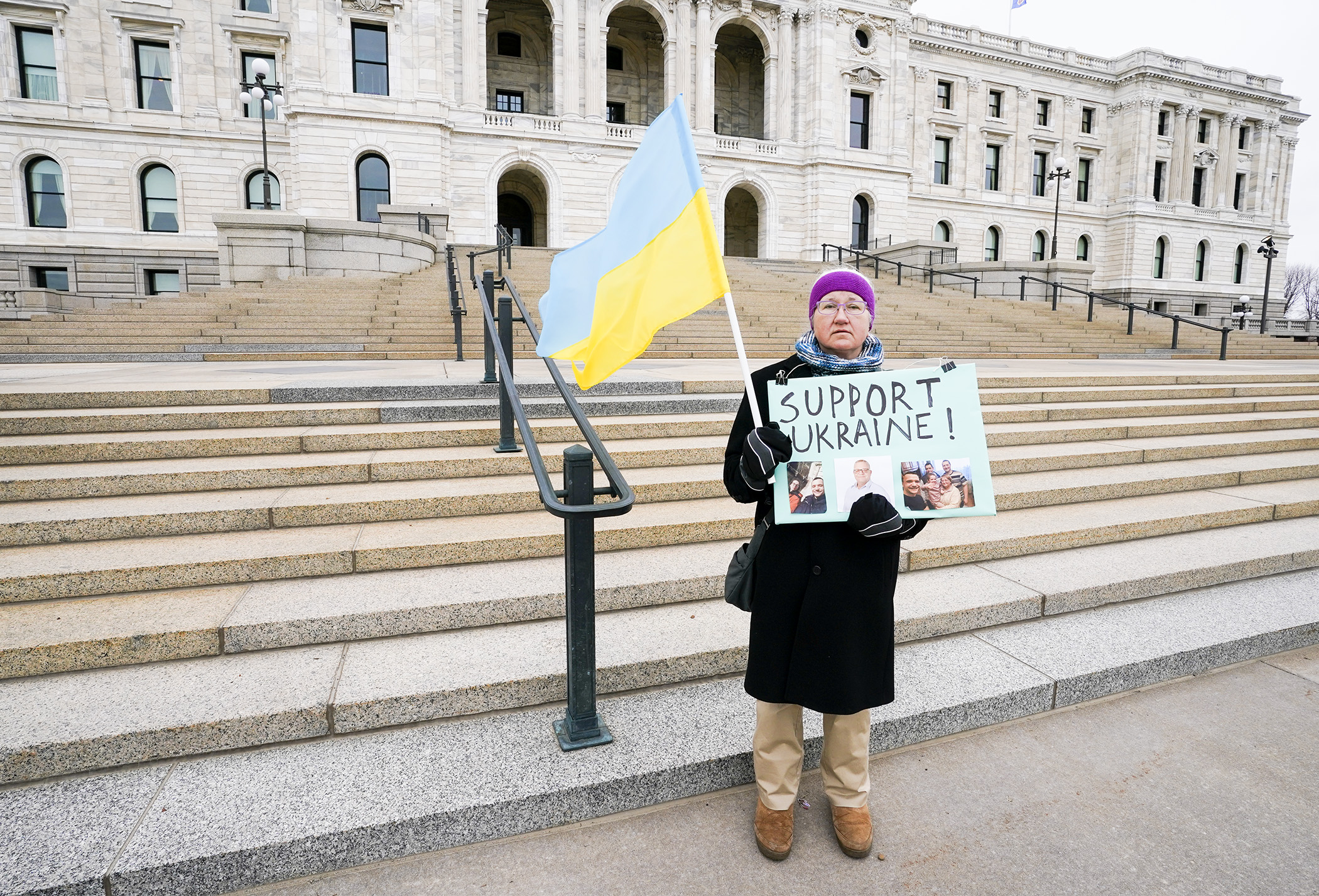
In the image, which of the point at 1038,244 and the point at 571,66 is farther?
the point at 1038,244

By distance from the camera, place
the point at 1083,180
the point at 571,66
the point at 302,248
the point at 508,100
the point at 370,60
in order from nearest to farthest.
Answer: the point at 302,248, the point at 370,60, the point at 571,66, the point at 508,100, the point at 1083,180

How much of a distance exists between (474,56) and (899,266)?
18352 mm

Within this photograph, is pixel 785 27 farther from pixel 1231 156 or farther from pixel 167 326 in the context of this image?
pixel 1231 156

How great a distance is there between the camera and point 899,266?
21.7 meters

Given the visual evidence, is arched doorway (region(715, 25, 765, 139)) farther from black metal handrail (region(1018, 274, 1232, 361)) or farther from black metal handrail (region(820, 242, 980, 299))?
black metal handrail (region(1018, 274, 1232, 361))

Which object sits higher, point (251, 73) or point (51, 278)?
point (251, 73)

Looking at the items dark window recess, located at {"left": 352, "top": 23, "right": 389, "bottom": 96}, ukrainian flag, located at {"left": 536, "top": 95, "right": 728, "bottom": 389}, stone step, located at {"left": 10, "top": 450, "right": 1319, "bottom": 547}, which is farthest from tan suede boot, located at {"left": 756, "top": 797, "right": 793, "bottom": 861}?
dark window recess, located at {"left": 352, "top": 23, "right": 389, "bottom": 96}

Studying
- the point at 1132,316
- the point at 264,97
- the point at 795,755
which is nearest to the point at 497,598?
the point at 795,755

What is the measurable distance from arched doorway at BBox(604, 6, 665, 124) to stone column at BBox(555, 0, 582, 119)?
422cm

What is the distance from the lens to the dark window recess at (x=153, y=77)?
2636cm

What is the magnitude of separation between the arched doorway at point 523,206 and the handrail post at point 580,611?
30.2 m

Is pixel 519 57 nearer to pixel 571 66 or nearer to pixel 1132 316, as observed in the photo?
pixel 571 66

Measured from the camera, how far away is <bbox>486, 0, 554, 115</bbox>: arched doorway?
3094 cm

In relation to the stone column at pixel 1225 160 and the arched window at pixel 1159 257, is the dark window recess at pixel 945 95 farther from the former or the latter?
the stone column at pixel 1225 160
